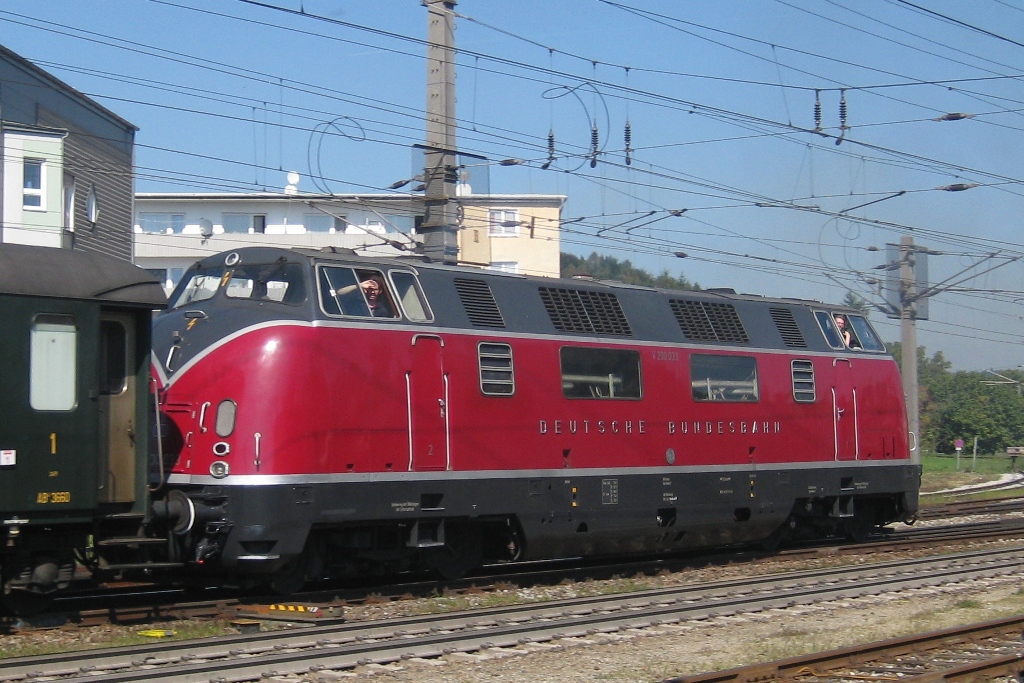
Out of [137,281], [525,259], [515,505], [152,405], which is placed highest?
[525,259]

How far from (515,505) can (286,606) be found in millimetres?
3614

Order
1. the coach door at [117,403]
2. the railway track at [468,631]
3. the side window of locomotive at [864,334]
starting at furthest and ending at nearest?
1. the side window of locomotive at [864,334]
2. the coach door at [117,403]
3. the railway track at [468,631]

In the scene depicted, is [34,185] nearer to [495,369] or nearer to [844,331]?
[495,369]

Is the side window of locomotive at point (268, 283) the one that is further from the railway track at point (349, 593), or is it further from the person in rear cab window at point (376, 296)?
the railway track at point (349, 593)

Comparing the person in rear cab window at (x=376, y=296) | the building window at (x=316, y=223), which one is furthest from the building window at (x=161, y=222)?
the person in rear cab window at (x=376, y=296)

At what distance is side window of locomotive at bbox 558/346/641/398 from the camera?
1567 centimetres

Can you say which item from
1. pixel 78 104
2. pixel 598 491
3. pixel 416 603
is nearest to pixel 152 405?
pixel 416 603

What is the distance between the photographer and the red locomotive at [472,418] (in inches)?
497

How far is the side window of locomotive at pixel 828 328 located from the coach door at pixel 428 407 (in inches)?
339

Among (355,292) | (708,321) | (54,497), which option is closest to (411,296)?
(355,292)

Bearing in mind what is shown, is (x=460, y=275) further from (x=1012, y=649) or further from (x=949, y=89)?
(x=949, y=89)

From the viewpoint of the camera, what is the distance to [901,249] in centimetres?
3509

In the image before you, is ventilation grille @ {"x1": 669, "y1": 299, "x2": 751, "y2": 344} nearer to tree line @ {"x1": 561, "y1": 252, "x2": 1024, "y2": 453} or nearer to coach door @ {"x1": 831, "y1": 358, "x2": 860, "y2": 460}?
coach door @ {"x1": 831, "y1": 358, "x2": 860, "y2": 460}

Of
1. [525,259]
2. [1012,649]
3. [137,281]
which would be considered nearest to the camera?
[1012,649]
